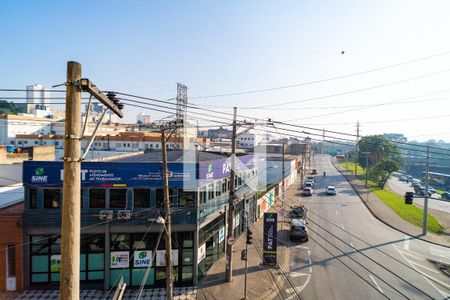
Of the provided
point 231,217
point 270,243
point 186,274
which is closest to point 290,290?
point 270,243

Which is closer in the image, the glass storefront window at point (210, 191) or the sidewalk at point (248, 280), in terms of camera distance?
the sidewalk at point (248, 280)

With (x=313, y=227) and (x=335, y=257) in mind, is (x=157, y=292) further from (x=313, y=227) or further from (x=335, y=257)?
(x=313, y=227)

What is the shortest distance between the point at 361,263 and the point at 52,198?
20133mm

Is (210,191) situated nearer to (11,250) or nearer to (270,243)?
(270,243)

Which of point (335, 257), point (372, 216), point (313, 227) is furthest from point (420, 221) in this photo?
point (335, 257)

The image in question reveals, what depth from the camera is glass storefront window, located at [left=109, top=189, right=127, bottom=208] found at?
15438mm

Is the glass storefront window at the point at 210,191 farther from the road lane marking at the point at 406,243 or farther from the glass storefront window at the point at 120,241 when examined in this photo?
the road lane marking at the point at 406,243

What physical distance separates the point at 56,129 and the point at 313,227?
68.5 meters

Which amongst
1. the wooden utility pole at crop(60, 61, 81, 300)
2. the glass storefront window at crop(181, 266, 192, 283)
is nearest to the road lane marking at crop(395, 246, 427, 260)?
the glass storefront window at crop(181, 266, 192, 283)

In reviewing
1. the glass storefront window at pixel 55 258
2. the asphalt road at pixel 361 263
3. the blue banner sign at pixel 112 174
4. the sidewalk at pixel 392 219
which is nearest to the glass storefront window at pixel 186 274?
the glass storefront window at pixel 55 258

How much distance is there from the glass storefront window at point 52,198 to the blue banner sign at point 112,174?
0.47 m

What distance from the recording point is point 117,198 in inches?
610

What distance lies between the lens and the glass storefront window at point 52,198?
48.9ft

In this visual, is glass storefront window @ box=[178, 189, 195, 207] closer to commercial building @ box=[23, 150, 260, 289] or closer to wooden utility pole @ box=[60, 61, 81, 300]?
commercial building @ box=[23, 150, 260, 289]
